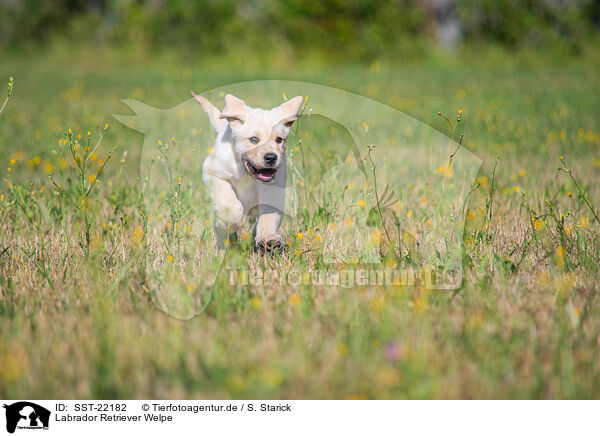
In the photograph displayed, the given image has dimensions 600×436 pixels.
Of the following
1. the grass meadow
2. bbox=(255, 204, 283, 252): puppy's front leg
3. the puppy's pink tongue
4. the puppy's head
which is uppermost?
the puppy's head

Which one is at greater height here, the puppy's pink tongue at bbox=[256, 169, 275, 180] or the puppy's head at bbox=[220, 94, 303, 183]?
the puppy's head at bbox=[220, 94, 303, 183]

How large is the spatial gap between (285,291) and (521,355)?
106 centimetres

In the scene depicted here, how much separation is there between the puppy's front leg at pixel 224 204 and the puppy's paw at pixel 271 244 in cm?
18

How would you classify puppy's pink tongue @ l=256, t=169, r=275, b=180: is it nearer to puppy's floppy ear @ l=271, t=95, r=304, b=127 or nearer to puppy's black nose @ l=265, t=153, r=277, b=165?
puppy's black nose @ l=265, t=153, r=277, b=165

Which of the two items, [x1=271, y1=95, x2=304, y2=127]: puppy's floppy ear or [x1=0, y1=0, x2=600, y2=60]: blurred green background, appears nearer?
[x1=271, y1=95, x2=304, y2=127]: puppy's floppy ear

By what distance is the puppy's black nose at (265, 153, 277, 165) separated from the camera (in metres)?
2.91

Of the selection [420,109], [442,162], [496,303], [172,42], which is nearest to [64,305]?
[496,303]

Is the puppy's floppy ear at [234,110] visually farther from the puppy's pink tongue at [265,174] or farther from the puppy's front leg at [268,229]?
the puppy's front leg at [268,229]

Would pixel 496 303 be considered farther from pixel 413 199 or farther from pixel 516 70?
pixel 516 70

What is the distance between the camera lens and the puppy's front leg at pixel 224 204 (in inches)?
123
